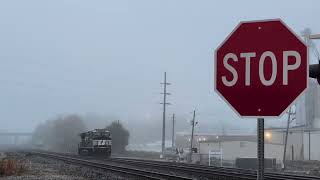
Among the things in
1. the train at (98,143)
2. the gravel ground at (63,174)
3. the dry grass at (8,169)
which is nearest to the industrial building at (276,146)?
the train at (98,143)

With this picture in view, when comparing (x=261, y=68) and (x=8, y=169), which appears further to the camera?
(x=8, y=169)

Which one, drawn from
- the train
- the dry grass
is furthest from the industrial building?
the dry grass

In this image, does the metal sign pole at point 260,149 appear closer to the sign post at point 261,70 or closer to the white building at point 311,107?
the sign post at point 261,70

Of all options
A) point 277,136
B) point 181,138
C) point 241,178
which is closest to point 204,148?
point 277,136

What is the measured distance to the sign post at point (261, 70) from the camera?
4445 millimetres

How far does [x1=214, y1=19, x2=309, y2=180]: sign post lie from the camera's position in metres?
4.45

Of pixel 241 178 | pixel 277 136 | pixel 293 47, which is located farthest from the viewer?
pixel 277 136

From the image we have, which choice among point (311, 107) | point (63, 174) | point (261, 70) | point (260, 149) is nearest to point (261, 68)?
point (261, 70)

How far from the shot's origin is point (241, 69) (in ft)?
15.1

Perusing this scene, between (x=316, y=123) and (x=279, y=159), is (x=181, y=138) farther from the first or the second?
(x=279, y=159)

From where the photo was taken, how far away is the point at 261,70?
449cm

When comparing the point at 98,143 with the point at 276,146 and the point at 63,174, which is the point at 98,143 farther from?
the point at 63,174

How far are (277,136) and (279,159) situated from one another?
2953 cm

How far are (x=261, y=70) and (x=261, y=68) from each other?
0.05 ft
